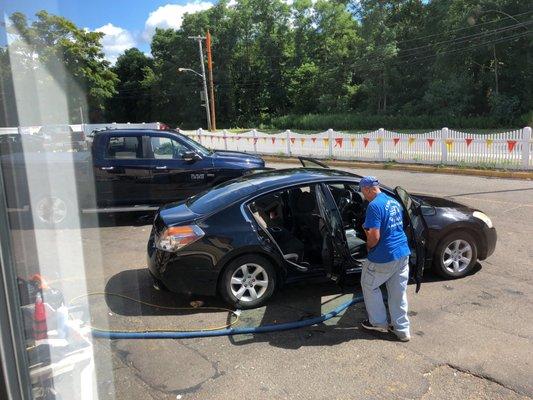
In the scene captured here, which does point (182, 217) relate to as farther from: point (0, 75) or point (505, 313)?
point (0, 75)

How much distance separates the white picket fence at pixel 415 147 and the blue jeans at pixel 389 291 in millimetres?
11731

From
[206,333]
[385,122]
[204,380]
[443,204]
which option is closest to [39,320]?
[204,380]

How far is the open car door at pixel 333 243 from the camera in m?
5.02

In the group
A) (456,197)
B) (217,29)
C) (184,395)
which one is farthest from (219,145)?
(217,29)

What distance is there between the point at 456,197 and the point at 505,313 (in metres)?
6.86

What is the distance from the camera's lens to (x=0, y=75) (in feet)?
4.72

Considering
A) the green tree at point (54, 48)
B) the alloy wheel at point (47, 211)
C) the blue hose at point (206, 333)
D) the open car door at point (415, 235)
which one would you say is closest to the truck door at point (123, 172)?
the blue hose at point (206, 333)

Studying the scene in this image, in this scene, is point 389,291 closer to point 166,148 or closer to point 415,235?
point 415,235

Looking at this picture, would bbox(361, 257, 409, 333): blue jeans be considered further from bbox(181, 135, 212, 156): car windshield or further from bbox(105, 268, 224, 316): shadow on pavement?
bbox(181, 135, 212, 156): car windshield

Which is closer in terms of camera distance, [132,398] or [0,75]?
[0,75]

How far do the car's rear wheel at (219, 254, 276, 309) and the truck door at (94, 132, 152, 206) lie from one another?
485 cm

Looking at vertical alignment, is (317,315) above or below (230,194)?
below

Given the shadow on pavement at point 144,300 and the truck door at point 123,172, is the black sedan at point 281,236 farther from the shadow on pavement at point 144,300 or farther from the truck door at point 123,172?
the truck door at point 123,172

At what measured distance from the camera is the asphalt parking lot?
358 centimetres
